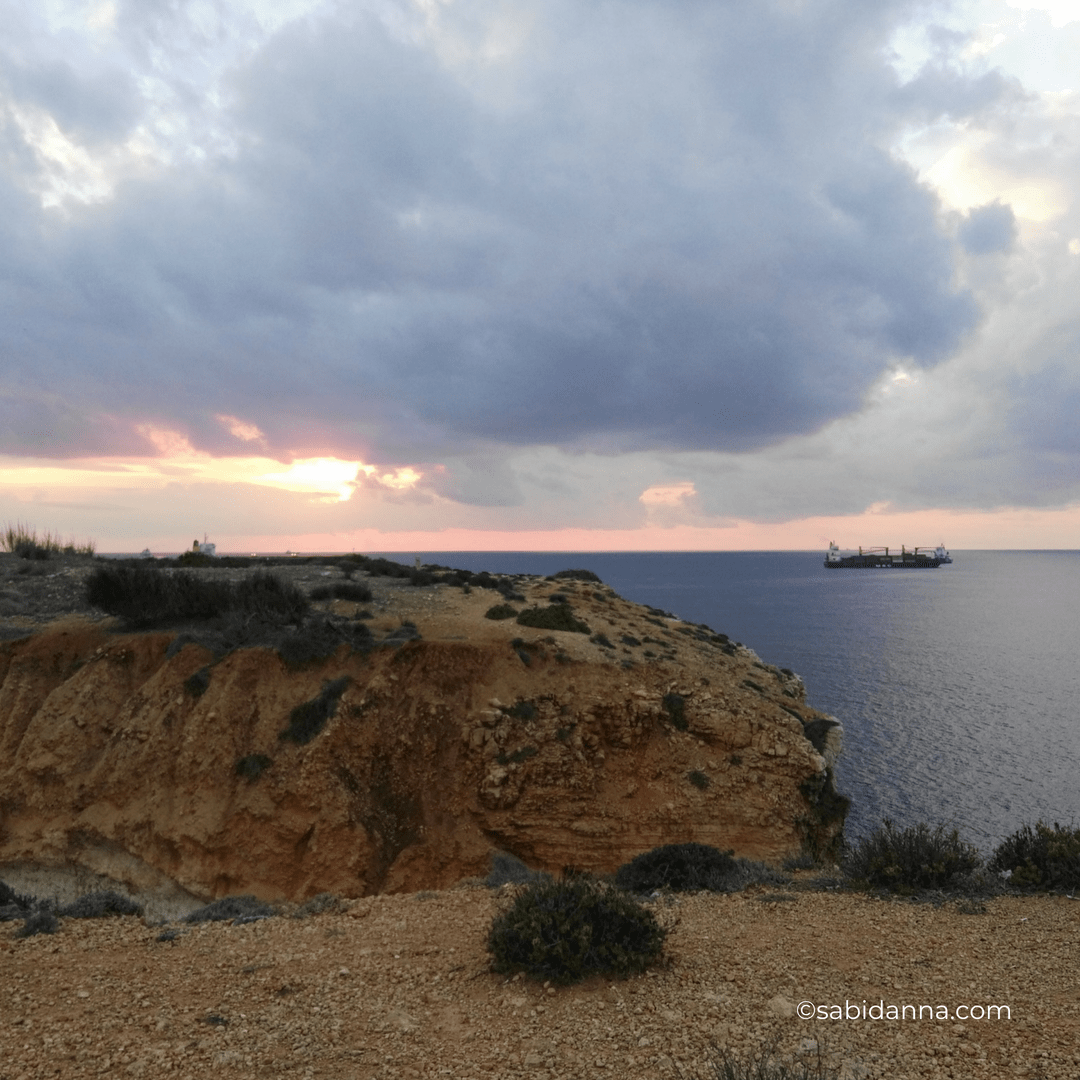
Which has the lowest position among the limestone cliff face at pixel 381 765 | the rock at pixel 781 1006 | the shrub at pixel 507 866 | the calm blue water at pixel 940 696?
the calm blue water at pixel 940 696

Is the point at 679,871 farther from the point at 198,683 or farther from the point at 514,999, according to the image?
the point at 198,683

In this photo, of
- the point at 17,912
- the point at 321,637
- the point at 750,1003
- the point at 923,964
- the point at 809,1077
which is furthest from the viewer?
the point at 321,637

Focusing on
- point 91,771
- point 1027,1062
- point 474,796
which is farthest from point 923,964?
point 91,771

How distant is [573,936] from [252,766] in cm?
1508

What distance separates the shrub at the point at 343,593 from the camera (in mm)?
27172

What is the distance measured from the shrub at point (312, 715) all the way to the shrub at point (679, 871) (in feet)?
37.4

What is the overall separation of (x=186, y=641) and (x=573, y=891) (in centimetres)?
1925

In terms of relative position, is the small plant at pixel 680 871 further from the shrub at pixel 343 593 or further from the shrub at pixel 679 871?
the shrub at pixel 343 593

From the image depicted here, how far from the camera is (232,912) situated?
969 cm

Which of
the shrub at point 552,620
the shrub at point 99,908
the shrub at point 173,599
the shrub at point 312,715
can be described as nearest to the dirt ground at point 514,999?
the shrub at point 99,908

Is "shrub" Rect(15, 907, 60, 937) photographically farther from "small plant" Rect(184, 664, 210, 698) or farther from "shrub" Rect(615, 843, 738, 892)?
"small plant" Rect(184, 664, 210, 698)

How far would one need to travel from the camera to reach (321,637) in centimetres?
2214

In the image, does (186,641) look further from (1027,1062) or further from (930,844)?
(1027,1062)

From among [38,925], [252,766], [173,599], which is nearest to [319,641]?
[252,766]
